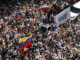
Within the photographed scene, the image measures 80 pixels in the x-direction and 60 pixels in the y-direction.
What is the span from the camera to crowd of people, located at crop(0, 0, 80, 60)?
1132 centimetres

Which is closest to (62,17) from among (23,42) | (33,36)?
(33,36)

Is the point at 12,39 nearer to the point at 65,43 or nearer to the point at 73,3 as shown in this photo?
the point at 65,43

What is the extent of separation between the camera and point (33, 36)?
521 inches

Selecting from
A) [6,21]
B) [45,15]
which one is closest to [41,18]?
[45,15]

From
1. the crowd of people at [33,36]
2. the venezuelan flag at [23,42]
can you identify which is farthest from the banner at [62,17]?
the venezuelan flag at [23,42]

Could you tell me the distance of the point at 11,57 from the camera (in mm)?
11094

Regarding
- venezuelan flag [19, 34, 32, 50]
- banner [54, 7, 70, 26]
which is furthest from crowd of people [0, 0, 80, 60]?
banner [54, 7, 70, 26]

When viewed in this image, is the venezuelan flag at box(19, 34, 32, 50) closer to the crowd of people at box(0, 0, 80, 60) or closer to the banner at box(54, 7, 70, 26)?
the crowd of people at box(0, 0, 80, 60)

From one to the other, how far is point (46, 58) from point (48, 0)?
1044 centimetres

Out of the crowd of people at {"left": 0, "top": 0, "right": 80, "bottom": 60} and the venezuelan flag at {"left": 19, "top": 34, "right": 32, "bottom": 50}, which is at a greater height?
the venezuelan flag at {"left": 19, "top": 34, "right": 32, "bottom": 50}

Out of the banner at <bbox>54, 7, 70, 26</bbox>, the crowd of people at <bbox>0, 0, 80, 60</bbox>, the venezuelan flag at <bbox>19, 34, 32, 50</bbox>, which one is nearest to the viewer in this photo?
the venezuelan flag at <bbox>19, 34, 32, 50</bbox>

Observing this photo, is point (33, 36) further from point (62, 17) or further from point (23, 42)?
point (62, 17)

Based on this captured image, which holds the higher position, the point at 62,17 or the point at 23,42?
the point at 23,42

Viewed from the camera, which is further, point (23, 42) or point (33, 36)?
point (33, 36)
